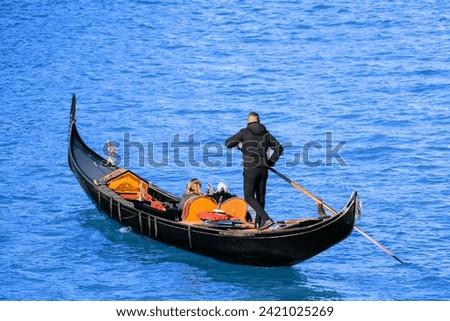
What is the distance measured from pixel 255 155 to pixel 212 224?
1.34 metres

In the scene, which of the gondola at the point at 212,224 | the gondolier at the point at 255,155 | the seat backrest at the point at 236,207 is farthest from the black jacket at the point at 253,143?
the seat backrest at the point at 236,207

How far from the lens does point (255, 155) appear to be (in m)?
17.2

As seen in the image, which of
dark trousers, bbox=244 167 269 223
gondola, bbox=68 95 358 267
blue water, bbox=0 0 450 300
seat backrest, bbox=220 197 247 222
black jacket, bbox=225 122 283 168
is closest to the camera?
gondola, bbox=68 95 358 267

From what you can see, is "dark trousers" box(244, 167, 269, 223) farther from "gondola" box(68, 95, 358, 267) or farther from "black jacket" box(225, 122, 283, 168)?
"gondola" box(68, 95, 358, 267)

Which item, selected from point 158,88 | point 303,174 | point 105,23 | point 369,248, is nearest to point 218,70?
point 158,88

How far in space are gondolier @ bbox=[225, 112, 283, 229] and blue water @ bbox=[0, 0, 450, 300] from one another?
1.18m

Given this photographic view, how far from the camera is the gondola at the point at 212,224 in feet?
55.8

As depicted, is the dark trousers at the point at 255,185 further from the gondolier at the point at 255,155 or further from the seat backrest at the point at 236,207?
the seat backrest at the point at 236,207

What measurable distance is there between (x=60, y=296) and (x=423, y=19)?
18.3 m

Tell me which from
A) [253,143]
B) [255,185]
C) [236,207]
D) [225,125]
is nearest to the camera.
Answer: [253,143]

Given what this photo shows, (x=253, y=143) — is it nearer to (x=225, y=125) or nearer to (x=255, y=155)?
(x=255, y=155)

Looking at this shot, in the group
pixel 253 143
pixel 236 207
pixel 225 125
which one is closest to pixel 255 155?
pixel 253 143

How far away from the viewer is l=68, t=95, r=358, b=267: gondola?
55.8 ft

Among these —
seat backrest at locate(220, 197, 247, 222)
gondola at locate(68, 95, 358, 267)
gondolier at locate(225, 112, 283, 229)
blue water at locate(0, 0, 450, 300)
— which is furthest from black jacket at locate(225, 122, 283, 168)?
blue water at locate(0, 0, 450, 300)
